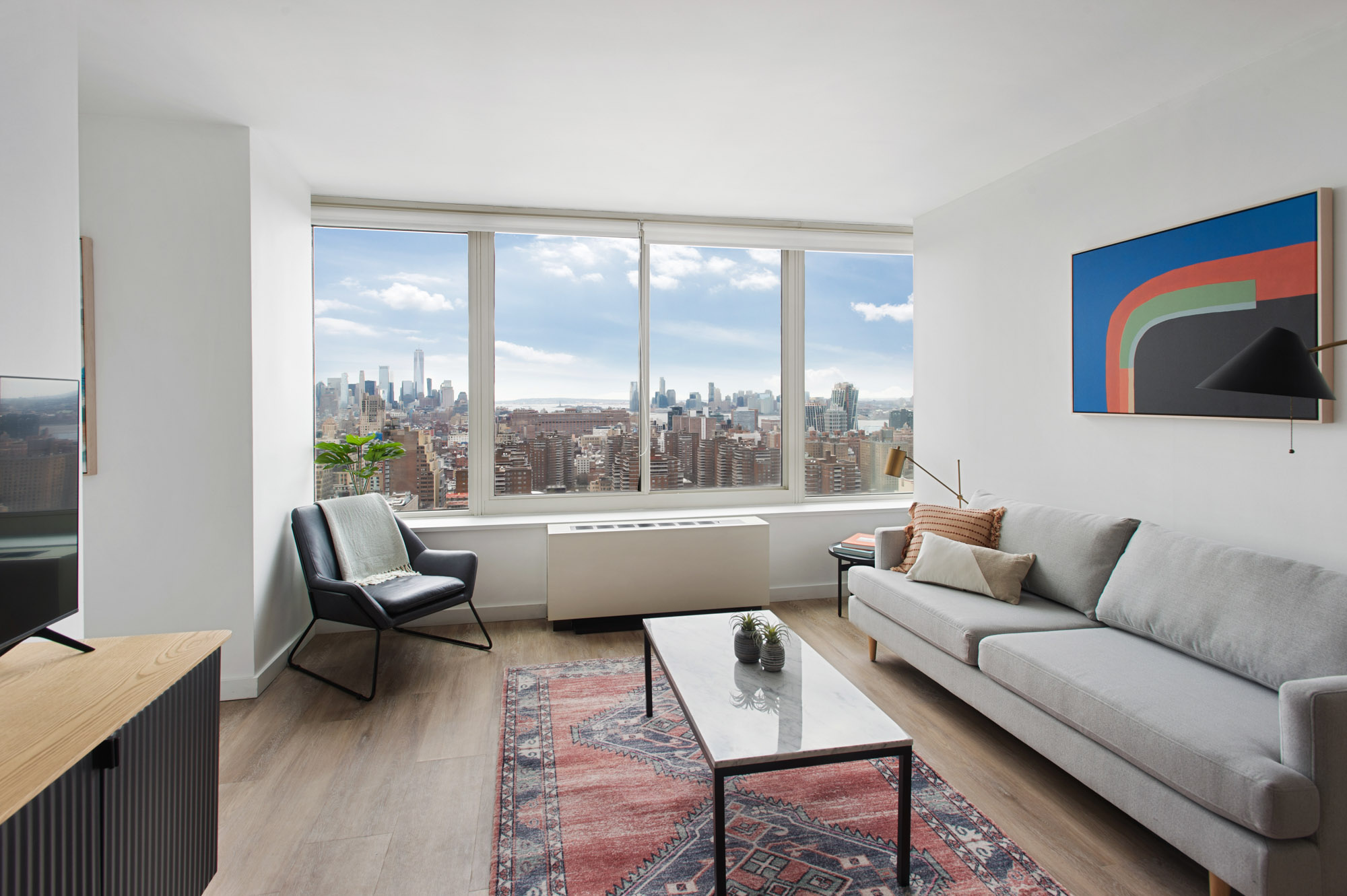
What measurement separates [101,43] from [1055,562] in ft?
13.7

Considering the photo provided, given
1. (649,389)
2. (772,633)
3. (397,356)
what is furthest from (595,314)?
(772,633)

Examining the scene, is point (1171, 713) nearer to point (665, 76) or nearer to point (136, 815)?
point (136, 815)

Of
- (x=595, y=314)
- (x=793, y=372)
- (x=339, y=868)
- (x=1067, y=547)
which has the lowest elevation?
(x=339, y=868)

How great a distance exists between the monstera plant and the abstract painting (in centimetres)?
366

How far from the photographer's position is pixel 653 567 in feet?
13.7

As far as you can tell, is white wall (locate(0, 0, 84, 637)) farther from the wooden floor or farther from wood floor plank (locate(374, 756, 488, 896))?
wood floor plank (locate(374, 756, 488, 896))

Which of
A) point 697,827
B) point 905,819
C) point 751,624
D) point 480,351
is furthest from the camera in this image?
point 480,351

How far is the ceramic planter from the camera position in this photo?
2457 millimetres

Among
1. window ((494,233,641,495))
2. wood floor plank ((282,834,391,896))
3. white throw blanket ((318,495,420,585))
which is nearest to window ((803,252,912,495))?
window ((494,233,641,495))

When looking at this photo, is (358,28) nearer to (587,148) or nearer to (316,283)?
(587,148)

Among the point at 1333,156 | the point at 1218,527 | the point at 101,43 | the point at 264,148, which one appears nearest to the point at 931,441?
the point at 1218,527

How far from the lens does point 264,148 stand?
3.29 metres

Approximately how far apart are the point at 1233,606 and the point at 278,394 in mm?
4109

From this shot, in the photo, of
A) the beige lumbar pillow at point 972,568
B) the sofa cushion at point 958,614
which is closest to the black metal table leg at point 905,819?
the sofa cushion at point 958,614
